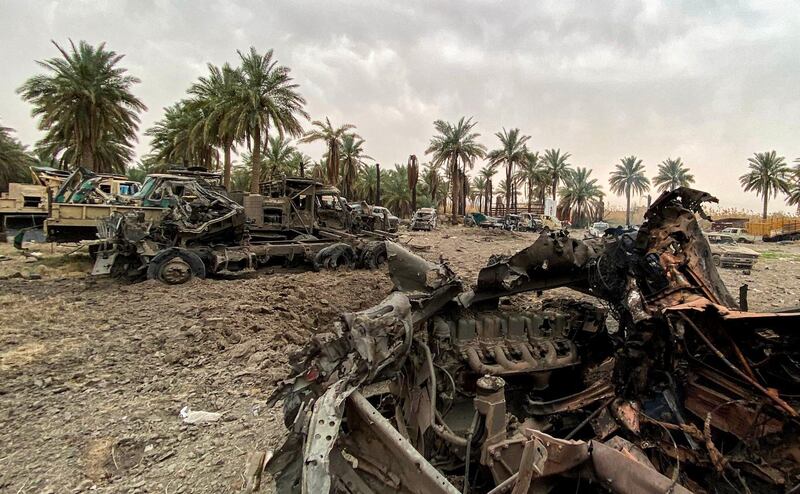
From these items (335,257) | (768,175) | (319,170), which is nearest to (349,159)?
(319,170)

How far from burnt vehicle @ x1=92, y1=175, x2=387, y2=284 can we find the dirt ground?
0.56 metres

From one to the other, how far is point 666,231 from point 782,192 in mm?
54084

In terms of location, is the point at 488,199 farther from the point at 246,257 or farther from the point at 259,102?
the point at 246,257

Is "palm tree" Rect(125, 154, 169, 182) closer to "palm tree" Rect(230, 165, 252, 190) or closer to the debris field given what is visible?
"palm tree" Rect(230, 165, 252, 190)

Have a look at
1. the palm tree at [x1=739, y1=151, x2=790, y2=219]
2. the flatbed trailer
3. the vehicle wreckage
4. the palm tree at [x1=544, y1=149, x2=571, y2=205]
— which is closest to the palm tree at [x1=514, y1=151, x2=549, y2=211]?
the palm tree at [x1=544, y1=149, x2=571, y2=205]

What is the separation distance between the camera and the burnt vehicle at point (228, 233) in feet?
29.5

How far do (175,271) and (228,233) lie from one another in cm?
189

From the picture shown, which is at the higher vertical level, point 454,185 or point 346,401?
point 454,185

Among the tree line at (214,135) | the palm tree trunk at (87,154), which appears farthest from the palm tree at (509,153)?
the palm tree trunk at (87,154)

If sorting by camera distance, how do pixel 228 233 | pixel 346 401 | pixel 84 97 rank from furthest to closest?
pixel 84 97 → pixel 228 233 → pixel 346 401

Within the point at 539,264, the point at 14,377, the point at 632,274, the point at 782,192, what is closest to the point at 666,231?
the point at 632,274

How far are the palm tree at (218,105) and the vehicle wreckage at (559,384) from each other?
21414 mm

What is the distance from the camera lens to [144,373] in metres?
4.86

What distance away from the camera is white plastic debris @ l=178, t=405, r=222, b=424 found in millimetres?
3943
